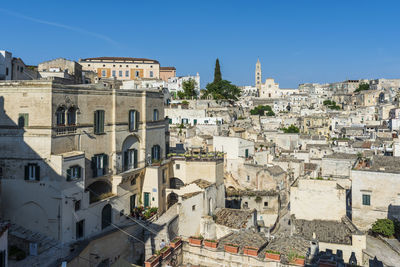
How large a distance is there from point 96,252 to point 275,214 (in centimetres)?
1762

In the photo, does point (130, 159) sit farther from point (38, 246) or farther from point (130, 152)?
point (38, 246)

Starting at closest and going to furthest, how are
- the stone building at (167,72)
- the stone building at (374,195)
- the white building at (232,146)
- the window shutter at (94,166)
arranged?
the window shutter at (94,166) → the stone building at (374,195) → the white building at (232,146) → the stone building at (167,72)

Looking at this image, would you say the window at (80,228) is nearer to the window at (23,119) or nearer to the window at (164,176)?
the window at (23,119)

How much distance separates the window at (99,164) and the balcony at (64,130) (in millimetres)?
2558

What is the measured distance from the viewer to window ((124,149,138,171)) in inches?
1060

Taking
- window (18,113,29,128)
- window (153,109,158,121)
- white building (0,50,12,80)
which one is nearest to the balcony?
window (18,113,29,128)

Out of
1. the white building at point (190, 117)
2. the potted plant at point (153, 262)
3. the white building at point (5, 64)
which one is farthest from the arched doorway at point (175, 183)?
the white building at point (190, 117)

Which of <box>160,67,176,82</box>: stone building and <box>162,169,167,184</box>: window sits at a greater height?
<box>160,67,176,82</box>: stone building

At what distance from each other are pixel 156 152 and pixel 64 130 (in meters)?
10.1

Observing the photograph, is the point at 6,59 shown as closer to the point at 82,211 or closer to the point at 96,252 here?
the point at 82,211

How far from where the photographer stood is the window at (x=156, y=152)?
98.0 feet

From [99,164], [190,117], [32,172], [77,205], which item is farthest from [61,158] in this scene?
[190,117]

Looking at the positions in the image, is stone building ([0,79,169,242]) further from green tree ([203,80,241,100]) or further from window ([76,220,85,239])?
green tree ([203,80,241,100])

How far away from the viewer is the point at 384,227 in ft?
86.7
